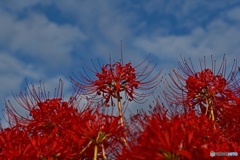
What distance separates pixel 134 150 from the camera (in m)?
5.61

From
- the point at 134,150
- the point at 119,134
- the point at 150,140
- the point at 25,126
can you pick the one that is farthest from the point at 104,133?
the point at 25,126

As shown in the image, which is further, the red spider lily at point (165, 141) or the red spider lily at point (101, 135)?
the red spider lily at point (101, 135)

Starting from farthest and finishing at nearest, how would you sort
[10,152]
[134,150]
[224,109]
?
[224,109] < [10,152] < [134,150]

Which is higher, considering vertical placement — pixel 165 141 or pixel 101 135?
pixel 101 135

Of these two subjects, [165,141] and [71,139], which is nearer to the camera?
[165,141]

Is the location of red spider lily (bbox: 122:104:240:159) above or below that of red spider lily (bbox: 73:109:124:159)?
below

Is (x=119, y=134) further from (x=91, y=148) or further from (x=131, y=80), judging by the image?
(x=131, y=80)

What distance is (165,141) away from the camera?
5.08m

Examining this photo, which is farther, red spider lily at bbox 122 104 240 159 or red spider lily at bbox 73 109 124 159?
red spider lily at bbox 73 109 124 159

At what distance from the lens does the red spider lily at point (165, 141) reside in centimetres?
507

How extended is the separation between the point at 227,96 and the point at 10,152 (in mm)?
3749

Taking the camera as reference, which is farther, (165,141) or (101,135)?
(101,135)

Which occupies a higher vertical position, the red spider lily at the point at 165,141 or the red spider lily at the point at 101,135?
the red spider lily at the point at 101,135

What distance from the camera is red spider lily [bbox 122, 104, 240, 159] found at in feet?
16.6
